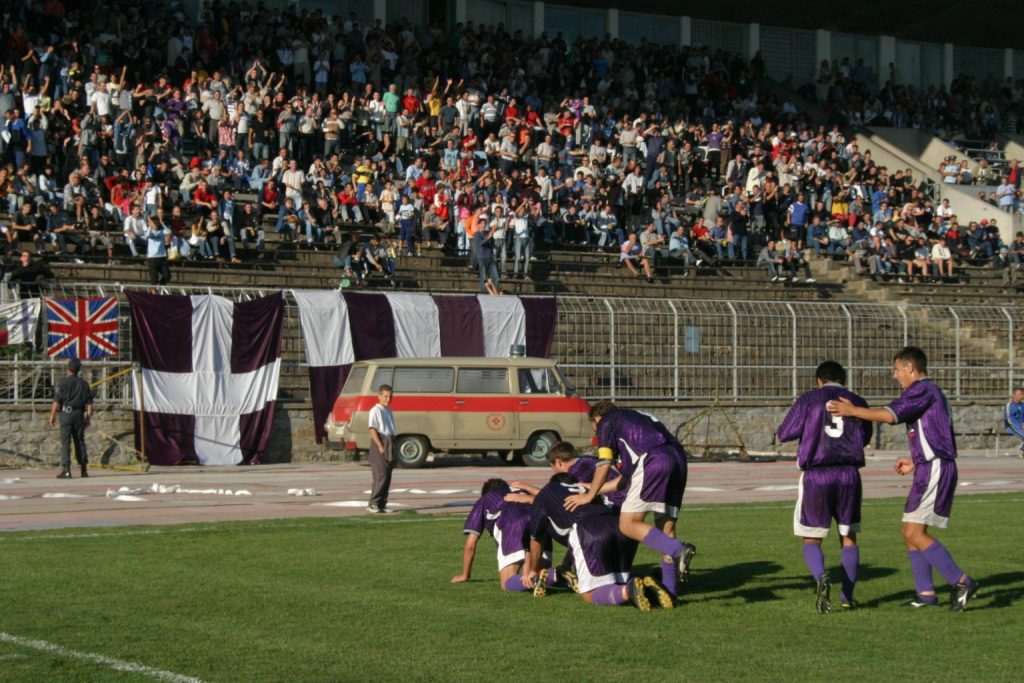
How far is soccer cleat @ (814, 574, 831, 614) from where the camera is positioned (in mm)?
11000

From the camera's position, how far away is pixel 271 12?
4216cm

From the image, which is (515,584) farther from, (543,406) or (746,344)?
(746,344)

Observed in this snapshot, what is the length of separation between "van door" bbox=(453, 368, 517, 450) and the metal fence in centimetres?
357

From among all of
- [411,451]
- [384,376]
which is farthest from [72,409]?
[411,451]

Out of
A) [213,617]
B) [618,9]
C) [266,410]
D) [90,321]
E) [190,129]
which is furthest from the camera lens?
[618,9]

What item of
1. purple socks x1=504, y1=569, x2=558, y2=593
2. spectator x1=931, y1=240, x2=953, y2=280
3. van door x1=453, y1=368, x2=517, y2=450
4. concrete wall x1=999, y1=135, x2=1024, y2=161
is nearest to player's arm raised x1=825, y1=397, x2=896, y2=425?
purple socks x1=504, y1=569, x2=558, y2=593

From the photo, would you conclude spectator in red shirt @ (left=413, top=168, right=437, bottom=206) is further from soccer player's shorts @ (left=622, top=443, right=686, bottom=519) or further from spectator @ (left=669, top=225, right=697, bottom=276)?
soccer player's shorts @ (left=622, top=443, right=686, bottom=519)

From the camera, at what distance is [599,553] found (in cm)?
1139

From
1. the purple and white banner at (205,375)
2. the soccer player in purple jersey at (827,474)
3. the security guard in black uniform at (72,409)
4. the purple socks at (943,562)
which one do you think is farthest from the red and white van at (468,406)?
the purple socks at (943,562)

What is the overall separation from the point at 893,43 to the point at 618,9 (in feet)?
39.5

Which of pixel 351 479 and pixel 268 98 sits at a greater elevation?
pixel 268 98

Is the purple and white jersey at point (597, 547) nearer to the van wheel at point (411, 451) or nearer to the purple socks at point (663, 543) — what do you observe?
the purple socks at point (663, 543)

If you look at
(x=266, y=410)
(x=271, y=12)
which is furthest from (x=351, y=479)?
(x=271, y=12)

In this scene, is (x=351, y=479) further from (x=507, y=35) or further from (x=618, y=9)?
(x=618, y=9)
